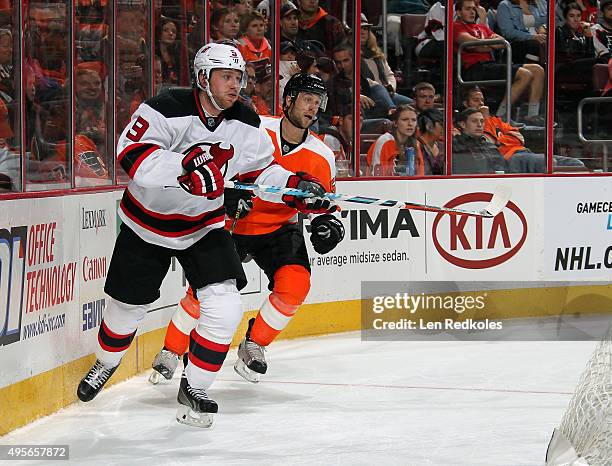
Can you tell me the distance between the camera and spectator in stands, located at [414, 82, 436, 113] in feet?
21.9

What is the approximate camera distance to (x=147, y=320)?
203 inches

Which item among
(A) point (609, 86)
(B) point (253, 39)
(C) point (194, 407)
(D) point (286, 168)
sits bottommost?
(C) point (194, 407)

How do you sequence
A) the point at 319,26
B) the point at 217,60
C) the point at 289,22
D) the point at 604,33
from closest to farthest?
the point at 217,60 → the point at 289,22 → the point at 319,26 → the point at 604,33

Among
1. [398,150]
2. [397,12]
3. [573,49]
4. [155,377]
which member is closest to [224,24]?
[397,12]

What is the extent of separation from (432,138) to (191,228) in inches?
111

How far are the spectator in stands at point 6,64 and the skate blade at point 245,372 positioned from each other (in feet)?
4.81

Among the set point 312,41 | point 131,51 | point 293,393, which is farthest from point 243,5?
point 293,393

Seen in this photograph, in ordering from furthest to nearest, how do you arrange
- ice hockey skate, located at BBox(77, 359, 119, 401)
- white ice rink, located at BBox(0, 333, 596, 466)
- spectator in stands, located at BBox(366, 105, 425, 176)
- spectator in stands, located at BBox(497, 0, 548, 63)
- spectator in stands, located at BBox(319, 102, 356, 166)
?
spectator in stands, located at BBox(497, 0, 548, 63)
spectator in stands, located at BBox(366, 105, 425, 176)
spectator in stands, located at BBox(319, 102, 356, 166)
ice hockey skate, located at BBox(77, 359, 119, 401)
white ice rink, located at BBox(0, 333, 596, 466)

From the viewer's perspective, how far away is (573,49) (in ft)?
23.1

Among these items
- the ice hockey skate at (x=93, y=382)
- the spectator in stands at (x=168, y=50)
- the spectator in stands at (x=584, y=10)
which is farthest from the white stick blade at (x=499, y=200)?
the spectator in stands at (x=584, y=10)

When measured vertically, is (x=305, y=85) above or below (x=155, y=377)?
above

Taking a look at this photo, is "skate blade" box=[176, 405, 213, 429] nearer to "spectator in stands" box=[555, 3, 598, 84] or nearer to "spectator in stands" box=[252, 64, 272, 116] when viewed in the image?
"spectator in stands" box=[252, 64, 272, 116]

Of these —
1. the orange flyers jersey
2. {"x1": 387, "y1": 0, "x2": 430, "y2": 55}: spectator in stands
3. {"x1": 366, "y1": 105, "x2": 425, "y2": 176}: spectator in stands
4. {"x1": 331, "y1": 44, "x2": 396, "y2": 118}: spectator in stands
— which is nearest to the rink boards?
{"x1": 366, "y1": 105, "x2": 425, "y2": 176}: spectator in stands

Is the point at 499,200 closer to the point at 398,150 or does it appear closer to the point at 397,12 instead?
the point at 398,150
